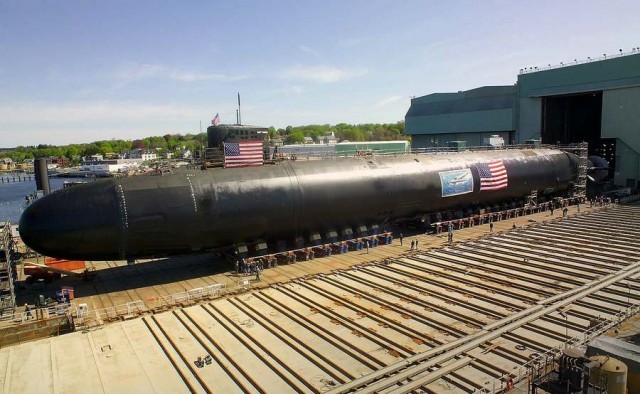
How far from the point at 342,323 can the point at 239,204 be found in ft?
31.2

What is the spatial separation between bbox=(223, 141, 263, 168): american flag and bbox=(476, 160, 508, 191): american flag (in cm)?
1869

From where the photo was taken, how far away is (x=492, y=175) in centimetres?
3575

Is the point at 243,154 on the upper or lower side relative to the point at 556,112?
lower

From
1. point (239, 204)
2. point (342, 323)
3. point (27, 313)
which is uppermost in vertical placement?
point (239, 204)

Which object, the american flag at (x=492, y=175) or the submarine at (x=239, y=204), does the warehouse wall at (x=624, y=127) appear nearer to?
the american flag at (x=492, y=175)

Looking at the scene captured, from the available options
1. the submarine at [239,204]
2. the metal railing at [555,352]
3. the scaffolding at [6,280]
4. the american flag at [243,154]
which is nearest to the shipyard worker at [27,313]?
the scaffolding at [6,280]

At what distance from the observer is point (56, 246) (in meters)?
19.8

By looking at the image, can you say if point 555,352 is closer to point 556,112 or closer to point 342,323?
point 342,323

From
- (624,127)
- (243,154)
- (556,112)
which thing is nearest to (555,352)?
(243,154)

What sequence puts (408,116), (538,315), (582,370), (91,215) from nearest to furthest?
(582,370)
(538,315)
(91,215)
(408,116)

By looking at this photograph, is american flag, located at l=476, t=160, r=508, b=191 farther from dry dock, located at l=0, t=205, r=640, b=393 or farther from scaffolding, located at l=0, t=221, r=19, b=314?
scaffolding, located at l=0, t=221, r=19, b=314

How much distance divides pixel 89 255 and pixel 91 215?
191 cm

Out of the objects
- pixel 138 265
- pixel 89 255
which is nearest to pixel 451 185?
pixel 138 265

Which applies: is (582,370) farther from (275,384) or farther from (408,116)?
(408,116)
